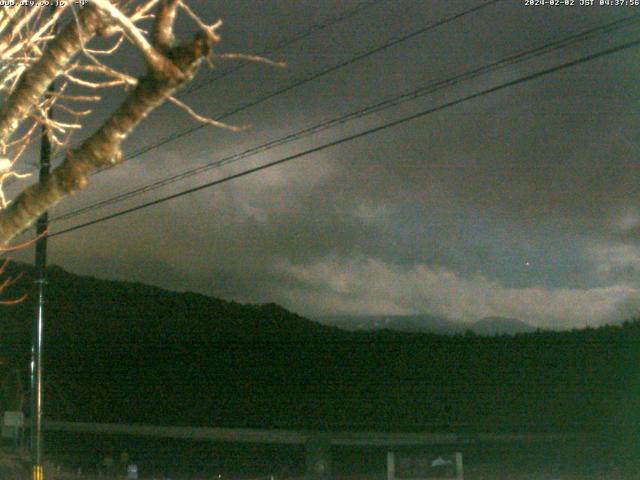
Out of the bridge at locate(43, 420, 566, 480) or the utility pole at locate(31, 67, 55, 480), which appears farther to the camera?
the bridge at locate(43, 420, 566, 480)

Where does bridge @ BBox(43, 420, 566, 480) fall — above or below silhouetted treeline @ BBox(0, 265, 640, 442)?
below

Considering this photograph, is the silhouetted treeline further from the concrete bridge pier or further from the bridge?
the concrete bridge pier

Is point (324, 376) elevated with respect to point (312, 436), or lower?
elevated

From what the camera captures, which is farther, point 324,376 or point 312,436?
point 324,376

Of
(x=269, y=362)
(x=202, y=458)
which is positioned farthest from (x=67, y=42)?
(x=269, y=362)

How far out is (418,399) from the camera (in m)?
45.2

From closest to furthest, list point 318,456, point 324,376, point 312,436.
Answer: point 318,456, point 312,436, point 324,376

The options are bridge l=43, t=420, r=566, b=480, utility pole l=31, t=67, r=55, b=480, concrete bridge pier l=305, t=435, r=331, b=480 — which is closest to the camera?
utility pole l=31, t=67, r=55, b=480

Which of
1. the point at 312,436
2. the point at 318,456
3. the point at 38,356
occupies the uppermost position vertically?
the point at 38,356

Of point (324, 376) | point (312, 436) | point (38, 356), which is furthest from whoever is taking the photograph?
point (324, 376)

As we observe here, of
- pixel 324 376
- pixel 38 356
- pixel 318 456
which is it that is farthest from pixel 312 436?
pixel 38 356

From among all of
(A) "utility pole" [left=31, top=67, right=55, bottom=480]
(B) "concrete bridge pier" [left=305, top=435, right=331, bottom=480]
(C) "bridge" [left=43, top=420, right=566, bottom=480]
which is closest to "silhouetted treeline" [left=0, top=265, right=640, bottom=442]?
(C) "bridge" [left=43, top=420, right=566, bottom=480]

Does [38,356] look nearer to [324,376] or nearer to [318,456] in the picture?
[318,456]

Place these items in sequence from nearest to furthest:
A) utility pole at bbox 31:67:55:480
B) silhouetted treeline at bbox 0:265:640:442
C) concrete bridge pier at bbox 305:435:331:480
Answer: utility pole at bbox 31:67:55:480 < concrete bridge pier at bbox 305:435:331:480 < silhouetted treeline at bbox 0:265:640:442
